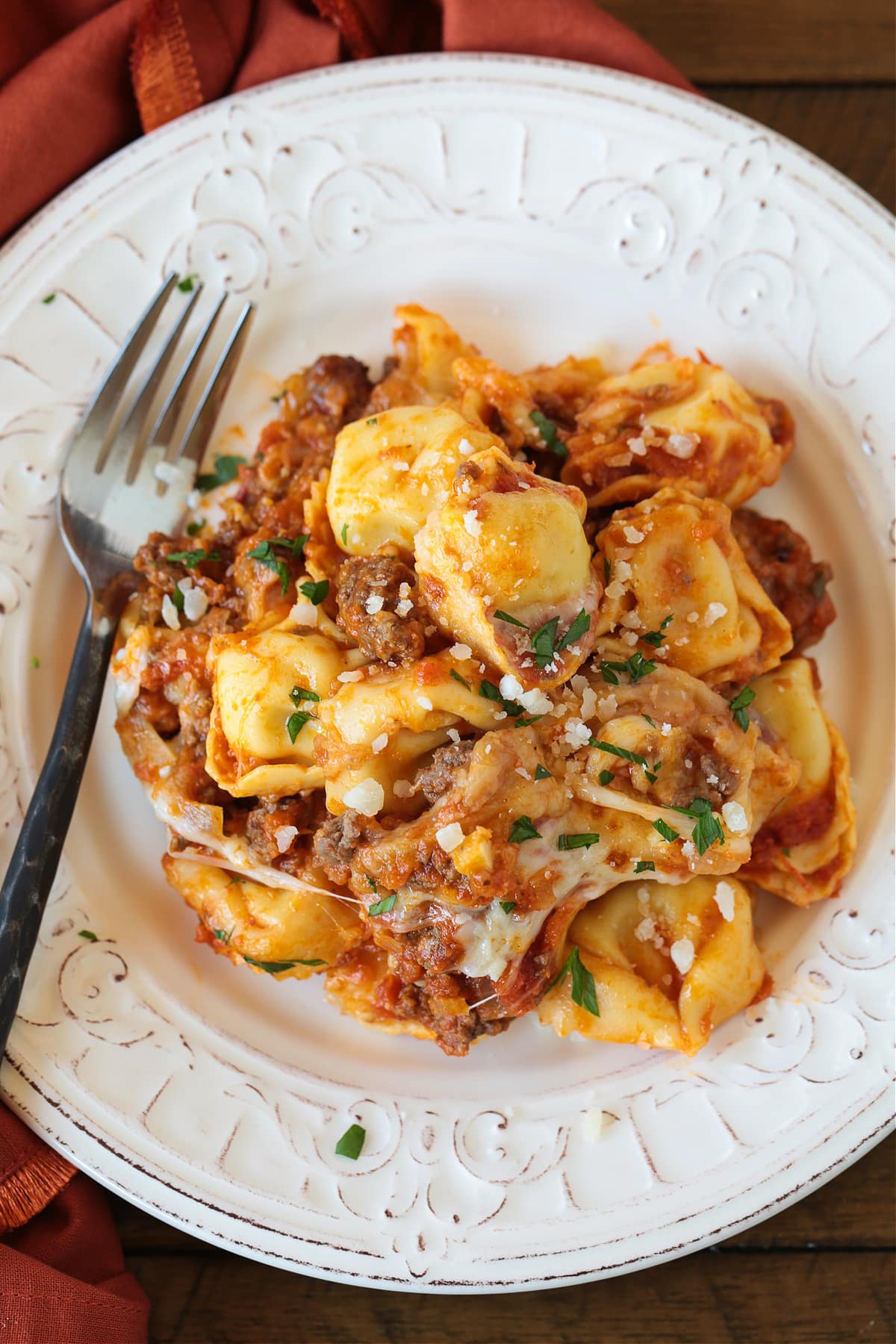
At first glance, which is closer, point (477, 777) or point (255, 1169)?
point (477, 777)

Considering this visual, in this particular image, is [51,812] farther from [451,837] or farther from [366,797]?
[451,837]

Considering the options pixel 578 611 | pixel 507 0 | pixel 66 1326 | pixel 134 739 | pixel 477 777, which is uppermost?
pixel 507 0

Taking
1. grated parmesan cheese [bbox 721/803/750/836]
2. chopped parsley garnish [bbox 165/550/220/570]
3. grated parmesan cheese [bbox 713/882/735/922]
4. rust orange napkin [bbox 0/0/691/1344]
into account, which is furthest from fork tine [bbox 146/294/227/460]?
grated parmesan cheese [bbox 713/882/735/922]

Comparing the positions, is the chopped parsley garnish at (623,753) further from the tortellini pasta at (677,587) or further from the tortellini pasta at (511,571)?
the tortellini pasta at (677,587)

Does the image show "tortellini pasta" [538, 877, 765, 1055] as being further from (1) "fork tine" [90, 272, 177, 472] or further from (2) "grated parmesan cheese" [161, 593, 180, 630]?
(1) "fork tine" [90, 272, 177, 472]

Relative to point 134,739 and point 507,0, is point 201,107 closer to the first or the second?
point 507,0

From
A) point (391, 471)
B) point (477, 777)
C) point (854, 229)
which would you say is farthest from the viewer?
point (854, 229)

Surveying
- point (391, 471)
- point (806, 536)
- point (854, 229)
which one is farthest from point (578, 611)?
point (854, 229)
